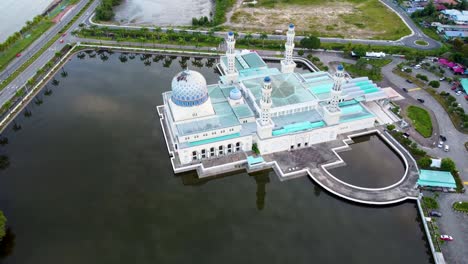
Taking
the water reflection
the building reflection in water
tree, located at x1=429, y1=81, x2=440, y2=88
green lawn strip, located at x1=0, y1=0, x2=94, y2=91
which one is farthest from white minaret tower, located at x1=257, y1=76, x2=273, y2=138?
green lawn strip, located at x1=0, y1=0, x2=94, y2=91

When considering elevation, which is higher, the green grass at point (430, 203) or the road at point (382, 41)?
the road at point (382, 41)

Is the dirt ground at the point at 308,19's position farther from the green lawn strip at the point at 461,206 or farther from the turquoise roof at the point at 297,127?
the green lawn strip at the point at 461,206

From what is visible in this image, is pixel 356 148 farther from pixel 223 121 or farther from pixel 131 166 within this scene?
pixel 131 166

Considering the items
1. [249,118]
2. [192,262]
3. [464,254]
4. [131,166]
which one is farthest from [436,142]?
[131,166]

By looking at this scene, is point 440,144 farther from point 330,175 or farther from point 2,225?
point 2,225

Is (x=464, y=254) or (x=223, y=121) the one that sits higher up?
(x=223, y=121)

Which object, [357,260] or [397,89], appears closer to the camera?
[357,260]

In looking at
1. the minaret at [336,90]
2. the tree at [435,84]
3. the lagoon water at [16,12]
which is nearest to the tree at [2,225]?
the minaret at [336,90]

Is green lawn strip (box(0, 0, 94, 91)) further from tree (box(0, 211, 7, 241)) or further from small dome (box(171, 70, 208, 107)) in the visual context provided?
small dome (box(171, 70, 208, 107))
